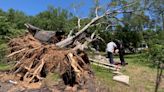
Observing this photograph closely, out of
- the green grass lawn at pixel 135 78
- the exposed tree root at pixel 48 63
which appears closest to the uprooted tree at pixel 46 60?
the exposed tree root at pixel 48 63

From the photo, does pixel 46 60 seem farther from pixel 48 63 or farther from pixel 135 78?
pixel 135 78

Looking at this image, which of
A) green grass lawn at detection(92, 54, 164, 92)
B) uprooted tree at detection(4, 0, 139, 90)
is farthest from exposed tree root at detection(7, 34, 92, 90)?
green grass lawn at detection(92, 54, 164, 92)

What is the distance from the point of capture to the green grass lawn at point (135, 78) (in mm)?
13812

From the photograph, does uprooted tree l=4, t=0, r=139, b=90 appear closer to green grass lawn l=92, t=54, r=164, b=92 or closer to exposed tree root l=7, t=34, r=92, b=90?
exposed tree root l=7, t=34, r=92, b=90

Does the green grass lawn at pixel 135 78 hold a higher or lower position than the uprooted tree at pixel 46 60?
lower

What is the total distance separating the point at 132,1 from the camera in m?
21.1

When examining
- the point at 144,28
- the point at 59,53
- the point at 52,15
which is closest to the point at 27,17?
the point at 52,15

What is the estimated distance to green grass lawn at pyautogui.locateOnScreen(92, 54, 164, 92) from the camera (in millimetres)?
13812

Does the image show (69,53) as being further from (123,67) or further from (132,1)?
(132,1)

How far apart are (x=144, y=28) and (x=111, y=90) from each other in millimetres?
16445

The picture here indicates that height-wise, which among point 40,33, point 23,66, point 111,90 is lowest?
point 111,90

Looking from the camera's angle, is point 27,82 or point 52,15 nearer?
point 27,82

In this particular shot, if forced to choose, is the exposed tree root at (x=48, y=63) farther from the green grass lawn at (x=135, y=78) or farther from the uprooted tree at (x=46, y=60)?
the green grass lawn at (x=135, y=78)

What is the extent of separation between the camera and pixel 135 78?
50.6 ft
